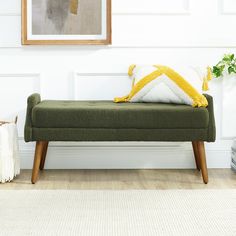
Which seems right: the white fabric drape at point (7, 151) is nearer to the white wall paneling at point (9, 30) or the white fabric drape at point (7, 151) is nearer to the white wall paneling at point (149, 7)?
the white wall paneling at point (9, 30)

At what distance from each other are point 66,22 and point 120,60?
47 centimetres

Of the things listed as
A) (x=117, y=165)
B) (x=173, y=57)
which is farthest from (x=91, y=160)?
(x=173, y=57)

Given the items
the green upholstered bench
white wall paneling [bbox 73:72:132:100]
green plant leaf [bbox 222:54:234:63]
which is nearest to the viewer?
the green upholstered bench

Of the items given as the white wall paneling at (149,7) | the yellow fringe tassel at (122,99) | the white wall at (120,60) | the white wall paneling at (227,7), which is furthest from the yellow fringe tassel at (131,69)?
the white wall paneling at (227,7)

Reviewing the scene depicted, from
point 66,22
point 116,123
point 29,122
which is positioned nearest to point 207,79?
point 116,123

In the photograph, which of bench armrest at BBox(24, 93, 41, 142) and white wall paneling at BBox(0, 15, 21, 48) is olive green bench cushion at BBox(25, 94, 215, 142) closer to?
bench armrest at BBox(24, 93, 41, 142)

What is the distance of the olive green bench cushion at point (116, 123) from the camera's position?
3.67 metres

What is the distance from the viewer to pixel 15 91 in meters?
4.25

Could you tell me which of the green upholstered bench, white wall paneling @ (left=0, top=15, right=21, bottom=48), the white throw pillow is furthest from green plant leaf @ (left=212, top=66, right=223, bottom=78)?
white wall paneling @ (left=0, top=15, right=21, bottom=48)

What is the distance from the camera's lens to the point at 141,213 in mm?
3016

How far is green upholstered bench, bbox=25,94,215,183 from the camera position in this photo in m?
3.67

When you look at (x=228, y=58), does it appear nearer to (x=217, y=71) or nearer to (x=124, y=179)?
(x=217, y=71)

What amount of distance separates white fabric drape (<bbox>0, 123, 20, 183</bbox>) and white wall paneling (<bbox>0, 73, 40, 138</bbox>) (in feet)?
1.32

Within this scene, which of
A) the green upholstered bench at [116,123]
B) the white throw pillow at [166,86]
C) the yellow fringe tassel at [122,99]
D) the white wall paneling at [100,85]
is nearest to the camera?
the green upholstered bench at [116,123]
